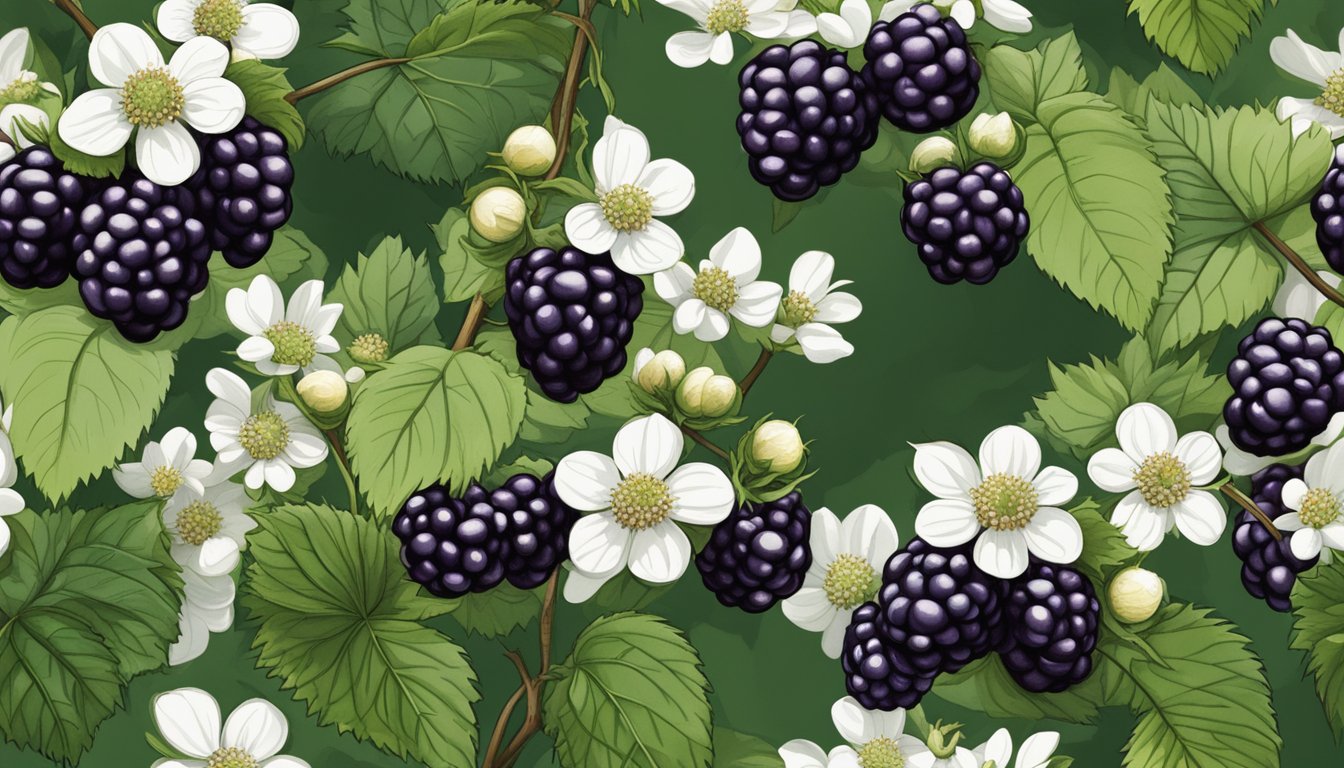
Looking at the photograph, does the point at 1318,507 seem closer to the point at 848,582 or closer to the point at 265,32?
the point at 848,582

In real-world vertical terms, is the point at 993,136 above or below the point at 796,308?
above

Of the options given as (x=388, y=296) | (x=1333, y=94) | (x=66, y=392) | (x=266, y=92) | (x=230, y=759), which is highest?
(x=1333, y=94)

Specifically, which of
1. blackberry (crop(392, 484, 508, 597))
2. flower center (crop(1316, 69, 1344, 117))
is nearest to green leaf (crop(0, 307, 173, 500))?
blackberry (crop(392, 484, 508, 597))

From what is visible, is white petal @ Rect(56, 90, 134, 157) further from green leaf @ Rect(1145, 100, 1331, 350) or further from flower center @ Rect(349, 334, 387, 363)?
green leaf @ Rect(1145, 100, 1331, 350)

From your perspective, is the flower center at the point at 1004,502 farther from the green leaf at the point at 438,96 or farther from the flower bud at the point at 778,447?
the green leaf at the point at 438,96

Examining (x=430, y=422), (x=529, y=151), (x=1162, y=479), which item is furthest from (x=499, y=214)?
(x=1162, y=479)

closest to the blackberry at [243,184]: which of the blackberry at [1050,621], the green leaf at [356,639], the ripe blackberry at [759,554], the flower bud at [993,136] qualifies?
the green leaf at [356,639]
